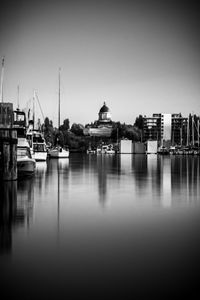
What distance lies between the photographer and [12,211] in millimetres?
15828

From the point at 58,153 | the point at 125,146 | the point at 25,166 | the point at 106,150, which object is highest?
the point at 125,146

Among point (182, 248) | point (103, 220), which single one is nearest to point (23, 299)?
point (182, 248)

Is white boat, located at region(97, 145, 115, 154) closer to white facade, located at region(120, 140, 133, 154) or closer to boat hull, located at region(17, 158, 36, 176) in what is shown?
white facade, located at region(120, 140, 133, 154)

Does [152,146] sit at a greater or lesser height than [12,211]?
greater

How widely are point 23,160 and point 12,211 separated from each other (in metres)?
17.3

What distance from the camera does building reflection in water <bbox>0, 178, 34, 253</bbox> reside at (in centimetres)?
1143

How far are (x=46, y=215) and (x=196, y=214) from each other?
6612 millimetres

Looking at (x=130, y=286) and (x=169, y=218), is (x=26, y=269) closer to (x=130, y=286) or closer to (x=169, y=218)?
(x=130, y=286)

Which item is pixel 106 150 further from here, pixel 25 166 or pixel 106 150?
pixel 25 166

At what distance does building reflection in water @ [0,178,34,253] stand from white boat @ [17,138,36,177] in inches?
336

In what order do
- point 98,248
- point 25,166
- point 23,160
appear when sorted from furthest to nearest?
1. point 25,166
2. point 23,160
3. point 98,248

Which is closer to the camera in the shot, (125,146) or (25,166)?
(25,166)

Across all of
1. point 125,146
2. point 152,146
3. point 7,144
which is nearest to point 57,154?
point 7,144

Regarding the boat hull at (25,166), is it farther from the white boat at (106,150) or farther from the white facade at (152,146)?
the white facade at (152,146)
